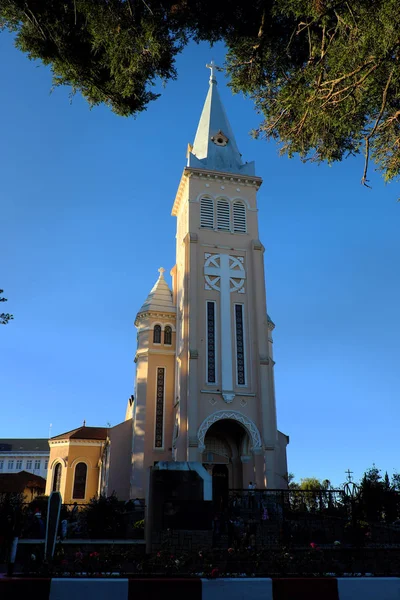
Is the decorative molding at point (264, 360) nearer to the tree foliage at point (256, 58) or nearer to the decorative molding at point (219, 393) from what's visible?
the decorative molding at point (219, 393)

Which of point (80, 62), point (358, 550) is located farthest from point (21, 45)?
point (358, 550)

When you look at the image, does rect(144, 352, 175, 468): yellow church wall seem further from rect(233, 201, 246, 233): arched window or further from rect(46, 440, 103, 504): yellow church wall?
rect(233, 201, 246, 233): arched window

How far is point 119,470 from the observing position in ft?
99.5

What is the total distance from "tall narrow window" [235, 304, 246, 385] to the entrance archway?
254 cm

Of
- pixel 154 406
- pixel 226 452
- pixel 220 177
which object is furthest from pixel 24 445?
pixel 220 177

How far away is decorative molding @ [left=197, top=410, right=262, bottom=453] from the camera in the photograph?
26.9 metres

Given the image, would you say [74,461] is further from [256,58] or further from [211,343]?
[256,58]

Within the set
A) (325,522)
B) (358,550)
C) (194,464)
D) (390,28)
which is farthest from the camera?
(325,522)

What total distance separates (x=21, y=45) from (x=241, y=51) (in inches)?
205

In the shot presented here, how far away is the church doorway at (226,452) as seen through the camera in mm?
28078

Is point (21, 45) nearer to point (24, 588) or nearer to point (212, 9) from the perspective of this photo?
point (212, 9)

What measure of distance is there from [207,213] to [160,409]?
1279 centimetres

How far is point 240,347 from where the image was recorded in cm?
2948

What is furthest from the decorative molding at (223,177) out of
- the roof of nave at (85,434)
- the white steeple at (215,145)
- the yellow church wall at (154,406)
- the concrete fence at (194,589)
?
the concrete fence at (194,589)
